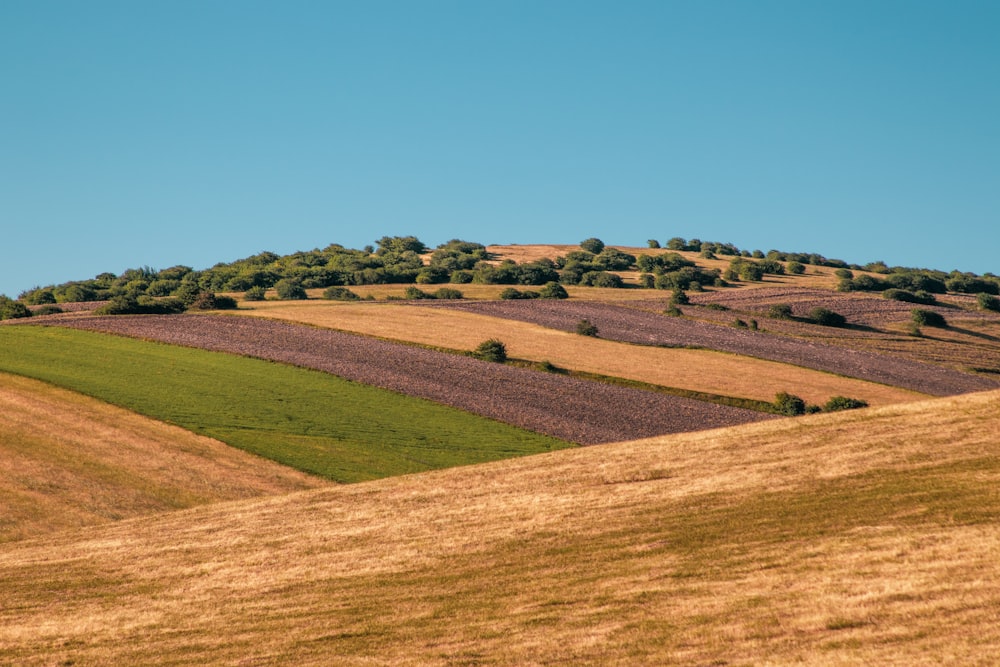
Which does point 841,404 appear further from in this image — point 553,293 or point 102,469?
point 553,293

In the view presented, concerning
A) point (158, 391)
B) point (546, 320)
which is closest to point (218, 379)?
point (158, 391)

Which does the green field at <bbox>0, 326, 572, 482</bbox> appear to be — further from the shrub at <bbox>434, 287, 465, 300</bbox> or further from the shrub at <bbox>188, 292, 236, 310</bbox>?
the shrub at <bbox>434, 287, 465, 300</bbox>

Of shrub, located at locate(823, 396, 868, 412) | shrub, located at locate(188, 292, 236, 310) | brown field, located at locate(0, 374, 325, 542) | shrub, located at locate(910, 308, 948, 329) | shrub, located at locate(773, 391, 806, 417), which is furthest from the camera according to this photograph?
shrub, located at locate(188, 292, 236, 310)

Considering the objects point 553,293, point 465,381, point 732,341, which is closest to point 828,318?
point 732,341

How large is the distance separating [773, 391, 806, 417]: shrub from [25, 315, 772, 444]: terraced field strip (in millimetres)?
1540

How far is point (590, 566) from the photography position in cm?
2364

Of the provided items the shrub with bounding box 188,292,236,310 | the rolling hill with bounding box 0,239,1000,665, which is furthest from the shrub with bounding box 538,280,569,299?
the shrub with bounding box 188,292,236,310

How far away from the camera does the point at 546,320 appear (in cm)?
8812

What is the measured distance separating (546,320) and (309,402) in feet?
116

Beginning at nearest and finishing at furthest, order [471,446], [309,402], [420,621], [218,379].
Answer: [420,621] → [471,446] → [309,402] → [218,379]

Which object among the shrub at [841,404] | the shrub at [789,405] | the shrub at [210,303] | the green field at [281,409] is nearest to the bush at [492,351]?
the green field at [281,409]

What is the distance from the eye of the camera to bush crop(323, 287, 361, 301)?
347 ft

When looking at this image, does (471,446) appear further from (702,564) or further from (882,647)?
(882,647)

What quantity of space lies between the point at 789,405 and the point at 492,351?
2043cm
